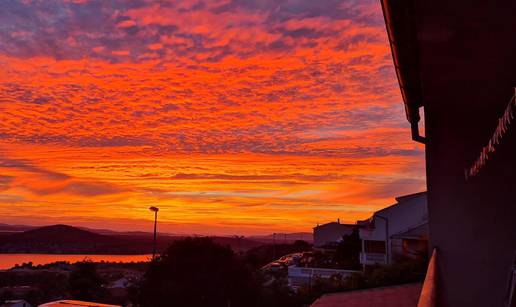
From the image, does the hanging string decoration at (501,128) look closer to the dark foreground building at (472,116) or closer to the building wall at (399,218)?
the dark foreground building at (472,116)

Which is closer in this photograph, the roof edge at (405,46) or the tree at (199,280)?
the roof edge at (405,46)

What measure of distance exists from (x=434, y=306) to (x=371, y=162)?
60.8 feet

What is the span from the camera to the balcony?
35219mm

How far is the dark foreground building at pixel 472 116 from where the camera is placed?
250 centimetres

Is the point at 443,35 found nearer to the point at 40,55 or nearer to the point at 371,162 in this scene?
the point at 40,55

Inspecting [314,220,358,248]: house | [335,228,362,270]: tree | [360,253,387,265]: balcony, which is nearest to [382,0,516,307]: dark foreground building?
[360,253,387,265]: balcony

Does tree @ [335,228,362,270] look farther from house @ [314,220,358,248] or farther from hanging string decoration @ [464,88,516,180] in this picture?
hanging string decoration @ [464,88,516,180]

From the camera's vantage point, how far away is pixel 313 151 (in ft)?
73.4

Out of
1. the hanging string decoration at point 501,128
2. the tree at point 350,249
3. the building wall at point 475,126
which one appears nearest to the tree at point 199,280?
A: the tree at point 350,249

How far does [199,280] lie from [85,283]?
45.7 feet

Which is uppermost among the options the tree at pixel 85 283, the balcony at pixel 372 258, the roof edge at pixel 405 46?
the roof edge at pixel 405 46

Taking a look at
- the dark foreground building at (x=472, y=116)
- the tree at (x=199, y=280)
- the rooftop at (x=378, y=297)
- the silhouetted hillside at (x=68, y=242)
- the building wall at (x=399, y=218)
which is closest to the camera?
the dark foreground building at (x=472, y=116)

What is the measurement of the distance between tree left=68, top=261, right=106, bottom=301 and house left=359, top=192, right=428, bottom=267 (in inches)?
684

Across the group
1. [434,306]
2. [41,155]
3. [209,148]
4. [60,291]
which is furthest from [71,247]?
[434,306]
